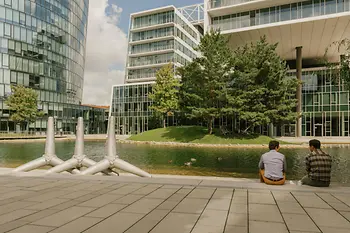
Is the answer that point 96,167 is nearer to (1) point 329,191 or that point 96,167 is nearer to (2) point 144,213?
(2) point 144,213

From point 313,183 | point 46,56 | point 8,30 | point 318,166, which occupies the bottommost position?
point 313,183

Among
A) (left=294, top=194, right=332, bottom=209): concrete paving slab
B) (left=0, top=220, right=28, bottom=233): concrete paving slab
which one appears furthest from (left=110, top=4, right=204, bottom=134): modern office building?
(left=0, top=220, right=28, bottom=233): concrete paving slab

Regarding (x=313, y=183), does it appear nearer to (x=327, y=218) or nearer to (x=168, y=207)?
(x=327, y=218)

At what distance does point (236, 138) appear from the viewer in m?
37.5

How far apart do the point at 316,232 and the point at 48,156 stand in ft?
32.5

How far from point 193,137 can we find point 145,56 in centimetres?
3853

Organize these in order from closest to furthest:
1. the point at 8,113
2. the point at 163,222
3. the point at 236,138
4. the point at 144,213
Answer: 1. the point at 163,222
2. the point at 144,213
3. the point at 236,138
4. the point at 8,113

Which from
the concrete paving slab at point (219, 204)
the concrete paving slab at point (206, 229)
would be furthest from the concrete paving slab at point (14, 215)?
the concrete paving slab at point (219, 204)

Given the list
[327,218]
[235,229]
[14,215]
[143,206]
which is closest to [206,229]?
[235,229]

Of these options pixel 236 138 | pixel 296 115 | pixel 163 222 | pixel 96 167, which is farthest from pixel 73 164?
pixel 296 115

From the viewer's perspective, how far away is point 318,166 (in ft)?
25.4

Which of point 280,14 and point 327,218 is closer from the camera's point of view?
point 327,218

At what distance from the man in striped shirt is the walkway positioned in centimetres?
37

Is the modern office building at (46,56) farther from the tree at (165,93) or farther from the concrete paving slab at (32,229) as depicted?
the concrete paving slab at (32,229)
